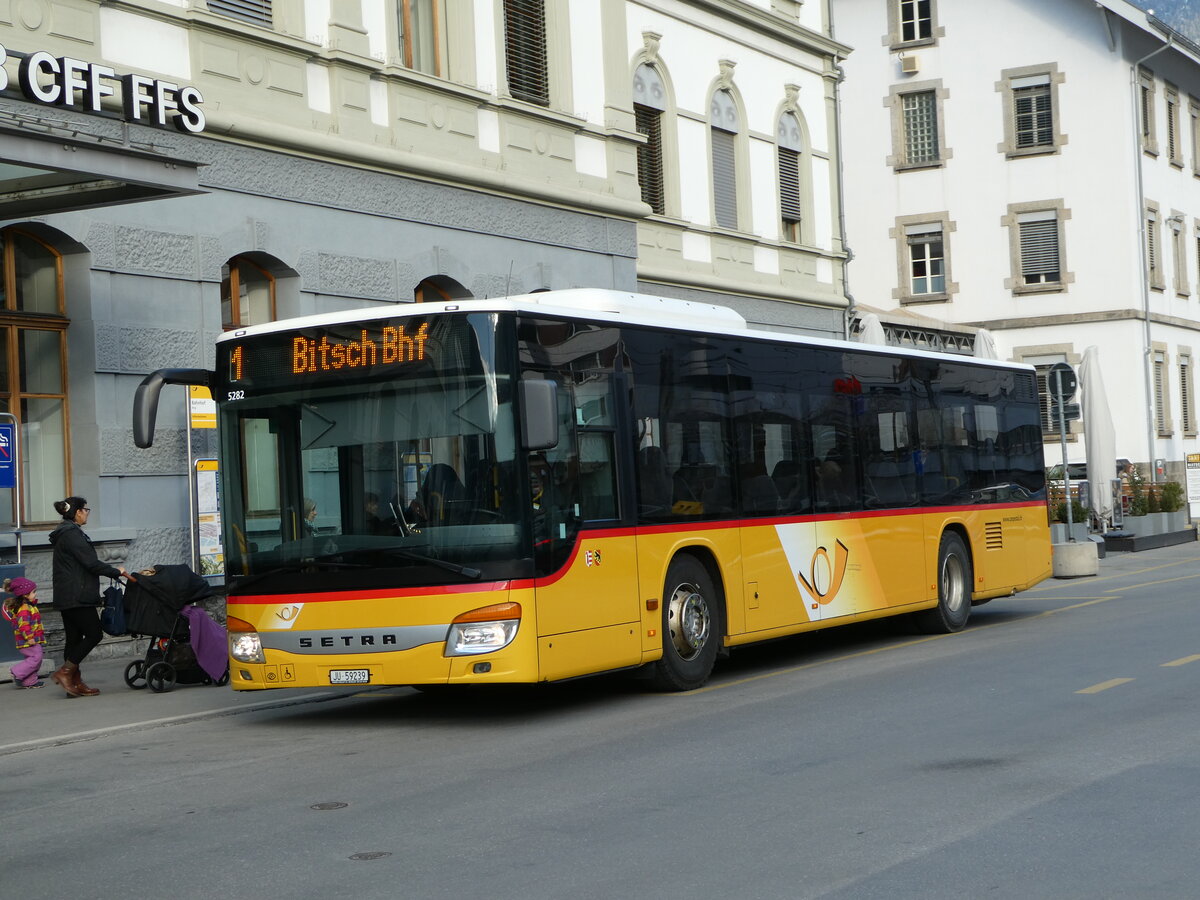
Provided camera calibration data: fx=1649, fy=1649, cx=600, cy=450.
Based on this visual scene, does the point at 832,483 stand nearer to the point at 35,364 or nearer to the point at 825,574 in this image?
the point at 825,574

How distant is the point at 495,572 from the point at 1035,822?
447 cm

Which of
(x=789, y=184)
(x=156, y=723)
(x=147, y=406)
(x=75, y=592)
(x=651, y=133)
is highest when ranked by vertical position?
(x=651, y=133)

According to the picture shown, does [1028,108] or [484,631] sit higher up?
[1028,108]

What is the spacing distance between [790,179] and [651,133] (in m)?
4.24

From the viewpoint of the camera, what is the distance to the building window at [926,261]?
45938 millimetres

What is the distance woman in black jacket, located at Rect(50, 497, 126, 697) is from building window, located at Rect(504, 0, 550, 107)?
10.0 metres

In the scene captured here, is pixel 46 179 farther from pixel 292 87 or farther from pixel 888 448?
pixel 888 448

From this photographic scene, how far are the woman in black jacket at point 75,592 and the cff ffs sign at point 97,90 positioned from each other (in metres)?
3.33

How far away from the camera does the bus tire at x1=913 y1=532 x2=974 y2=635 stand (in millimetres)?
16766

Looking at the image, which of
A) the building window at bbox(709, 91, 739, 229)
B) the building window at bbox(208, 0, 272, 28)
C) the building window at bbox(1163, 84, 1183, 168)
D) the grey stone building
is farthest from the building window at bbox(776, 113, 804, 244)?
the building window at bbox(1163, 84, 1183, 168)

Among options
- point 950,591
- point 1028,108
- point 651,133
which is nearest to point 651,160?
point 651,133

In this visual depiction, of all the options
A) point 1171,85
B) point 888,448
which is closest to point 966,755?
point 888,448

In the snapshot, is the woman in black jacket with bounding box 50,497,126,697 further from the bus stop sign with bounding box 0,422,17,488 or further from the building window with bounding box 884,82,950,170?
the building window with bounding box 884,82,950,170

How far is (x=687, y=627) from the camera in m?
12.5
